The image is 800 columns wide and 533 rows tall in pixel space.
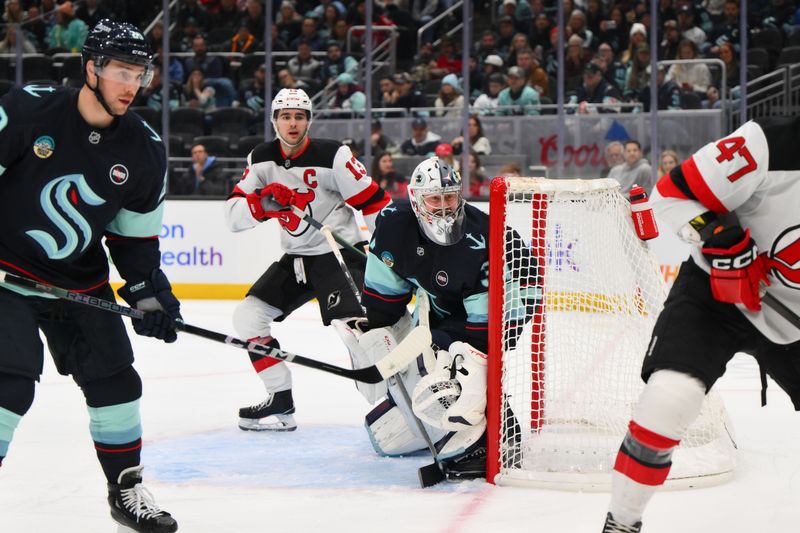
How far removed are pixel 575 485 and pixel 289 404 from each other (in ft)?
4.13

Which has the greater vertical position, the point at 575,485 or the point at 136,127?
the point at 136,127

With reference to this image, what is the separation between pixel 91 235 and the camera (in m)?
2.47

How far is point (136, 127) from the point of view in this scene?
2525 millimetres

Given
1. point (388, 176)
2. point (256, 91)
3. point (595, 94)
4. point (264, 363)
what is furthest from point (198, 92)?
point (264, 363)

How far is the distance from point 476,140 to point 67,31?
13.5 ft

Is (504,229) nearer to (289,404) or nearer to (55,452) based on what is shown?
(289,404)

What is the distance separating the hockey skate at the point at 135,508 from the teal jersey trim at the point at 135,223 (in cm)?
54

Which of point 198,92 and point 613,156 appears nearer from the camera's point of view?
point 613,156

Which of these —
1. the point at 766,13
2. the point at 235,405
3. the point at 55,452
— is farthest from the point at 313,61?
the point at 55,452

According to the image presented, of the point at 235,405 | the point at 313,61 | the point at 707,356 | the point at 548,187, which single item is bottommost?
the point at 235,405

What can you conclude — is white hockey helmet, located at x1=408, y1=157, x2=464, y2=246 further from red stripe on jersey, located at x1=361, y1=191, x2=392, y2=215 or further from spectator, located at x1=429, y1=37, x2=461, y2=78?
spectator, located at x1=429, y1=37, x2=461, y2=78

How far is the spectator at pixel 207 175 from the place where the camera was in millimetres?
8094

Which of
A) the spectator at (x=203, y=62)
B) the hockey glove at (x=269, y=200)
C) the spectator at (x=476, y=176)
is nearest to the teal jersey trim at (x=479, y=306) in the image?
the hockey glove at (x=269, y=200)

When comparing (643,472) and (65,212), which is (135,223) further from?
(643,472)
